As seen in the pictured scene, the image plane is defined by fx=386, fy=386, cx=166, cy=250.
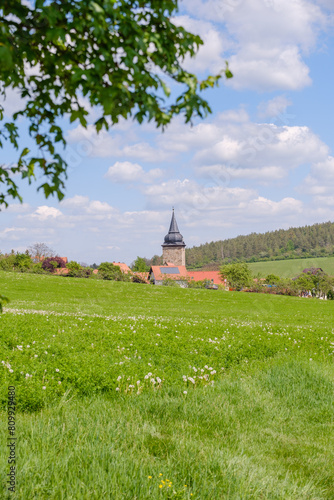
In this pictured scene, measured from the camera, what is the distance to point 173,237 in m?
135

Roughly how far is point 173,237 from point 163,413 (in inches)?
5060

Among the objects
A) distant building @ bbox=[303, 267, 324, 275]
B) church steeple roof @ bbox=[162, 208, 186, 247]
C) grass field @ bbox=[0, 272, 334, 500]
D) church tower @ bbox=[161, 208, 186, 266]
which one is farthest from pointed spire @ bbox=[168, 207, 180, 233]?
grass field @ bbox=[0, 272, 334, 500]

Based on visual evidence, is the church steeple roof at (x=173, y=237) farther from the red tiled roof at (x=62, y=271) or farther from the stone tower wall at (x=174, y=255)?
the red tiled roof at (x=62, y=271)

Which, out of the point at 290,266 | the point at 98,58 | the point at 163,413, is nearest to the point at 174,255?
the point at 290,266

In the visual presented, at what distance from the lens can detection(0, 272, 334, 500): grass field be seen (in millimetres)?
4316

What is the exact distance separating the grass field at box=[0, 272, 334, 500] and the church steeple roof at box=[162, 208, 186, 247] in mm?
121594

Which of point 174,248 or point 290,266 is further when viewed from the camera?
point 290,266

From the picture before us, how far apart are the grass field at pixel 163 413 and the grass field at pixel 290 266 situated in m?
135

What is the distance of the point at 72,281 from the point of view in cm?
4366

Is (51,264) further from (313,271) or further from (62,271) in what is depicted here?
(313,271)

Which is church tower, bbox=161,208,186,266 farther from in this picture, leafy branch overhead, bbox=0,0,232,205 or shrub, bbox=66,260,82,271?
leafy branch overhead, bbox=0,0,232,205

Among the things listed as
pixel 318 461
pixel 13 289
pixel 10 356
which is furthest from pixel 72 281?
pixel 318 461

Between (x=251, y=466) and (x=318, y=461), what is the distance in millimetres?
1147

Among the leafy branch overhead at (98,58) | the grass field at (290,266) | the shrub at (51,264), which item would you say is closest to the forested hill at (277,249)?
the grass field at (290,266)
